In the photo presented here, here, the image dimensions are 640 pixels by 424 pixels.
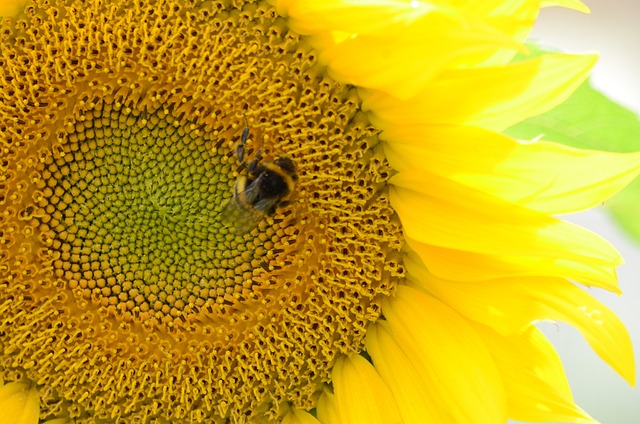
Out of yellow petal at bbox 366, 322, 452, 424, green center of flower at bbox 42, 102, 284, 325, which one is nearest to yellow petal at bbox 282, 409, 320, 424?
yellow petal at bbox 366, 322, 452, 424

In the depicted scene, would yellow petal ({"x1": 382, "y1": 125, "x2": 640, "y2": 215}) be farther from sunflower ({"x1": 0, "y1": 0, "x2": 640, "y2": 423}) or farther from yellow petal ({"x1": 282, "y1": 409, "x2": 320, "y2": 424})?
yellow petal ({"x1": 282, "y1": 409, "x2": 320, "y2": 424})

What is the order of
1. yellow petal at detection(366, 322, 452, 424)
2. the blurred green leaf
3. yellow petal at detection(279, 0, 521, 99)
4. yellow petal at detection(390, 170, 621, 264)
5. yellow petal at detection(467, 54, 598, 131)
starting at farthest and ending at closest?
the blurred green leaf, yellow petal at detection(366, 322, 452, 424), yellow petal at detection(390, 170, 621, 264), yellow petal at detection(467, 54, 598, 131), yellow petal at detection(279, 0, 521, 99)

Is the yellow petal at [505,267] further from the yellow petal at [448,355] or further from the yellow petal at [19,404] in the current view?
the yellow petal at [19,404]

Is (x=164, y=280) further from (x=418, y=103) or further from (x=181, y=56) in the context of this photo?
(x=418, y=103)

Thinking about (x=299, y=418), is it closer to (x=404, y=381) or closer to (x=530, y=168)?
(x=404, y=381)

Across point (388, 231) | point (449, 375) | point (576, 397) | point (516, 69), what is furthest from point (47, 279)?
point (576, 397)

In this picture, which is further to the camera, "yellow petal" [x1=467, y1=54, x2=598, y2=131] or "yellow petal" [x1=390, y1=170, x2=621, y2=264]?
"yellow petal" [x1=390, y1=170, x2=621, y2=264]

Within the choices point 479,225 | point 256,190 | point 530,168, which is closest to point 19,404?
point 256,190
